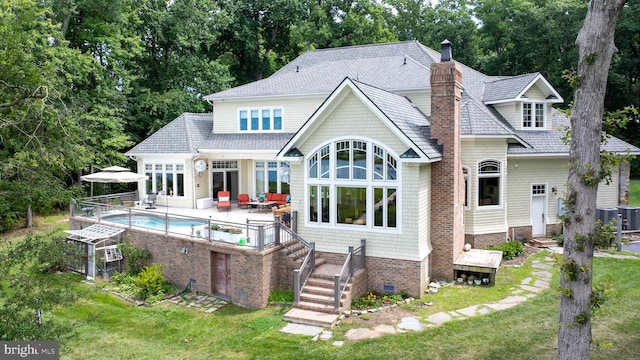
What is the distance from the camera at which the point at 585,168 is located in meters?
7.10

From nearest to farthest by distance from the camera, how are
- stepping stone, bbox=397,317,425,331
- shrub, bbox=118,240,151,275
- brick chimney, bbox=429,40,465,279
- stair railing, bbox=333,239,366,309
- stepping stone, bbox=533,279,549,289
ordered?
1. stepping stone, bbox=397,317,425,331
2. stair railing, bbox=333,239,366,309
3. stepping stone, bbox=533,279,549,289
4. brick chimney, bbox=429,40,465,279
5. shrub, bbox=118,240,151,275

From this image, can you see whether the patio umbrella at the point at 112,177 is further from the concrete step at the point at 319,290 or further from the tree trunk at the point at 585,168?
the tree trunk at the point at 585,168

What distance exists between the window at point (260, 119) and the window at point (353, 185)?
8.20m

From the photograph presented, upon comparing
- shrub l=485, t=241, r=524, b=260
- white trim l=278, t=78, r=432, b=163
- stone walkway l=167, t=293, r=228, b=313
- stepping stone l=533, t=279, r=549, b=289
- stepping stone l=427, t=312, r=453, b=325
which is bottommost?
stone walkway l=167, t=293, r=228, b=313

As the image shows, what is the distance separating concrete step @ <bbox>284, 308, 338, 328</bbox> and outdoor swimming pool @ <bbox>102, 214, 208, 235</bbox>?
446cm

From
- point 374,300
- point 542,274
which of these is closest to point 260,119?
point 374,300

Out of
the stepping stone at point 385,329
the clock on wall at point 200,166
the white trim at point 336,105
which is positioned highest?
the white trim at point 336,105

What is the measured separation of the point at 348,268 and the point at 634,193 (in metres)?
28.5

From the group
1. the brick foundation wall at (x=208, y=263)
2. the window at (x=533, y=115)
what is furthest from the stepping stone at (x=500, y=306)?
the window at (x=533, y=115)

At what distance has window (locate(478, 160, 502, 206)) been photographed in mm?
16766

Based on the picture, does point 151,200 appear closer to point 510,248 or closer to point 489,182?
point 489,182

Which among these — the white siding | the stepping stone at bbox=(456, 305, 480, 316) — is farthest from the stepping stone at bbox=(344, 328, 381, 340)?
the white siding

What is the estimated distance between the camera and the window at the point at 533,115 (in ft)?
62.4

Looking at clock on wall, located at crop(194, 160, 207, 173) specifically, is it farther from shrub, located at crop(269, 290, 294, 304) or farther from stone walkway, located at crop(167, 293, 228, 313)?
shrub, located at crop(269, 290, 294, 304)
